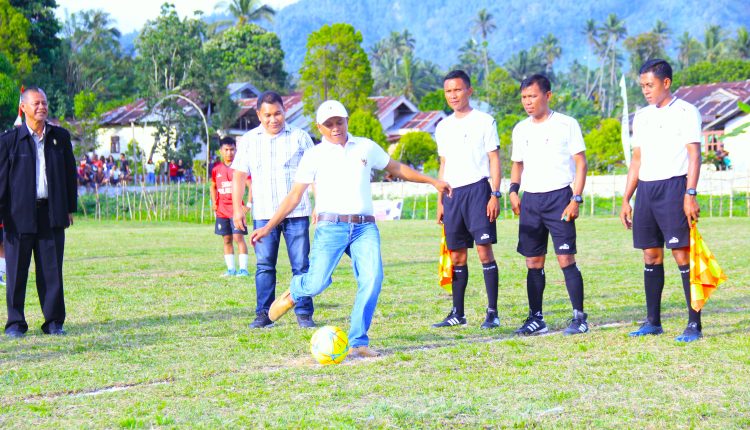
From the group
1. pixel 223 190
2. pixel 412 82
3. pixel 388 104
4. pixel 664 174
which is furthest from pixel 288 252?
pixel 412 82

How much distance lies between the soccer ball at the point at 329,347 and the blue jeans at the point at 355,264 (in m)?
0.25

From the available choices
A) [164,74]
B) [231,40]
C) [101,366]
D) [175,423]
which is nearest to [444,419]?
[175,423]

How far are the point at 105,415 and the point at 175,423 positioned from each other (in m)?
0.53

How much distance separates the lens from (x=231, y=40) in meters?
85.2

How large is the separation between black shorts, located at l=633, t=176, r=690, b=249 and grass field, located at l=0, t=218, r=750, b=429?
825mm

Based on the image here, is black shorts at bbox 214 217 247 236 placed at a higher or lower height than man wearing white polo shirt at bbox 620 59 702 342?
lower

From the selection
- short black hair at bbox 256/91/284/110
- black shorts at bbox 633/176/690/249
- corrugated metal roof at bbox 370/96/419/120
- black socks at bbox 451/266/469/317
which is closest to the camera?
black shorts at bbox 633/176/690/249

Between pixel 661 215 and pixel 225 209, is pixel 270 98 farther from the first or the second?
pixel 225 209

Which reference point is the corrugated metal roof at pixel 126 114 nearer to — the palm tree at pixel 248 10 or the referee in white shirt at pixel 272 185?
the palm tree at pixel 248 10

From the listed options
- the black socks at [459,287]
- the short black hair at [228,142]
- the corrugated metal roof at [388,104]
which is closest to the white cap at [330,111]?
the black socks at [459,287]

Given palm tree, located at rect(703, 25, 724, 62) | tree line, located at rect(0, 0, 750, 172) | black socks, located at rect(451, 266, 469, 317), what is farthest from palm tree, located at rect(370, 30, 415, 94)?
black socks, located at rect(451, 266, 469, 317)

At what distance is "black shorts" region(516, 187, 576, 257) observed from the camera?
895cm

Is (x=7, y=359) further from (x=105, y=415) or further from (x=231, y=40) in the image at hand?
(x=231, y=40)

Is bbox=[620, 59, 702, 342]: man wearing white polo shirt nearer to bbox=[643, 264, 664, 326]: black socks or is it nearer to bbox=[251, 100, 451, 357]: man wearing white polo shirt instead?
bbox=[643, 264, 664, 326]: black socks
